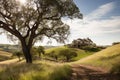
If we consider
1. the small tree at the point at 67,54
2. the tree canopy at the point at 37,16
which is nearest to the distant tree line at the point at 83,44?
the small tree at the point at 67,54

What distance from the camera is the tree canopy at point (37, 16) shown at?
28.0m

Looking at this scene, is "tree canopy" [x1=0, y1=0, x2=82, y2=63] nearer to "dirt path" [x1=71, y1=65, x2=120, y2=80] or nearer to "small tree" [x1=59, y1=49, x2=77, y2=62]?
"dirt path" [x1=71, y1=65, x2=120, y2=80]

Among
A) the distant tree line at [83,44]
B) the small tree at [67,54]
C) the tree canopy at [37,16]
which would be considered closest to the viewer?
the tree canopy at [37,16]

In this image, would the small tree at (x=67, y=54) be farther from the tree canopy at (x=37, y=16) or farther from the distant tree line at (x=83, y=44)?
the tree canopy at (x=37, y=16)

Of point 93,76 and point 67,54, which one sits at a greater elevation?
point 67,54

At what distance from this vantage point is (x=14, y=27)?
29.4 meters

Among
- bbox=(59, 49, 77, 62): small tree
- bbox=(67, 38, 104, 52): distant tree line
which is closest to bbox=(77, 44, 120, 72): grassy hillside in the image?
bbox=(59, 49, 77, 62): small tree

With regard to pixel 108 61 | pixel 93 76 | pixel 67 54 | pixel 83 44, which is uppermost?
pixel 83 44

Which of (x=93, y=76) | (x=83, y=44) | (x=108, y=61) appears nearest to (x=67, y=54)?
(x=83, y=44)

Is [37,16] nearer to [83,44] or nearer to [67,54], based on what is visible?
[67,54]

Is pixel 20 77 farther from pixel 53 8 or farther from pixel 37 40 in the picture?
pixel 37 40

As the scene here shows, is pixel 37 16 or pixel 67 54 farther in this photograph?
pixel 67 54

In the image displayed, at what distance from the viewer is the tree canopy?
28.0 m

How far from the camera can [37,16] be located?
1169 inches
